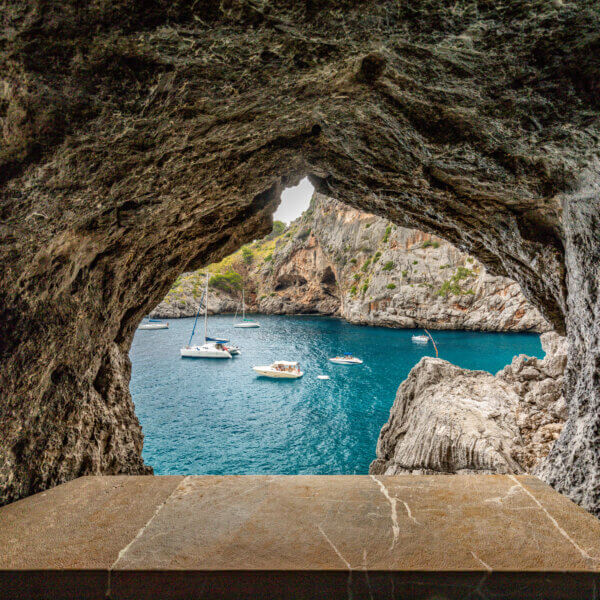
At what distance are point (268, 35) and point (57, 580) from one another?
12.7ft

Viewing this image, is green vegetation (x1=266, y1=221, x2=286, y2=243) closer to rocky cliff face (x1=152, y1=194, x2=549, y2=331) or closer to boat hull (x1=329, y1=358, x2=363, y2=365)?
rocky cliff face (x1=152, y1=194, x2=549, y2=331)

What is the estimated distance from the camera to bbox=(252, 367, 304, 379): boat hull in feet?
97.0

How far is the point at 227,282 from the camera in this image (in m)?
90.9

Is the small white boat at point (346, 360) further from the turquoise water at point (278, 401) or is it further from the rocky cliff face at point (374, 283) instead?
the rocky cliff face at point (374, 283)

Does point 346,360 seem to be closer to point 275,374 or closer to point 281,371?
point 281,371

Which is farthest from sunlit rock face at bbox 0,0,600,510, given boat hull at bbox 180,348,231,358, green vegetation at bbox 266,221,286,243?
green vegetation at bbox 266,221,286,243

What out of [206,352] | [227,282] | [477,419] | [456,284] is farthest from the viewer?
[227,282]

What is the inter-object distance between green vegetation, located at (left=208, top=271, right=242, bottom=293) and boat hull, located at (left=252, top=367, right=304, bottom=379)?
205ft

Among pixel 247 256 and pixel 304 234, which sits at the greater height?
pixel 304 234

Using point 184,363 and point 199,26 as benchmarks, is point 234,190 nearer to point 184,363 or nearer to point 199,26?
point 199,26

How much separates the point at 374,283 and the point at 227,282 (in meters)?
45.9

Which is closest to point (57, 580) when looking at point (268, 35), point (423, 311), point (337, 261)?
point (268, 35)

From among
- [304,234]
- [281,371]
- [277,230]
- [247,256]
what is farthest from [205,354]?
[277,230]

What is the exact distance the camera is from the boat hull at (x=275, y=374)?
29.6 m
